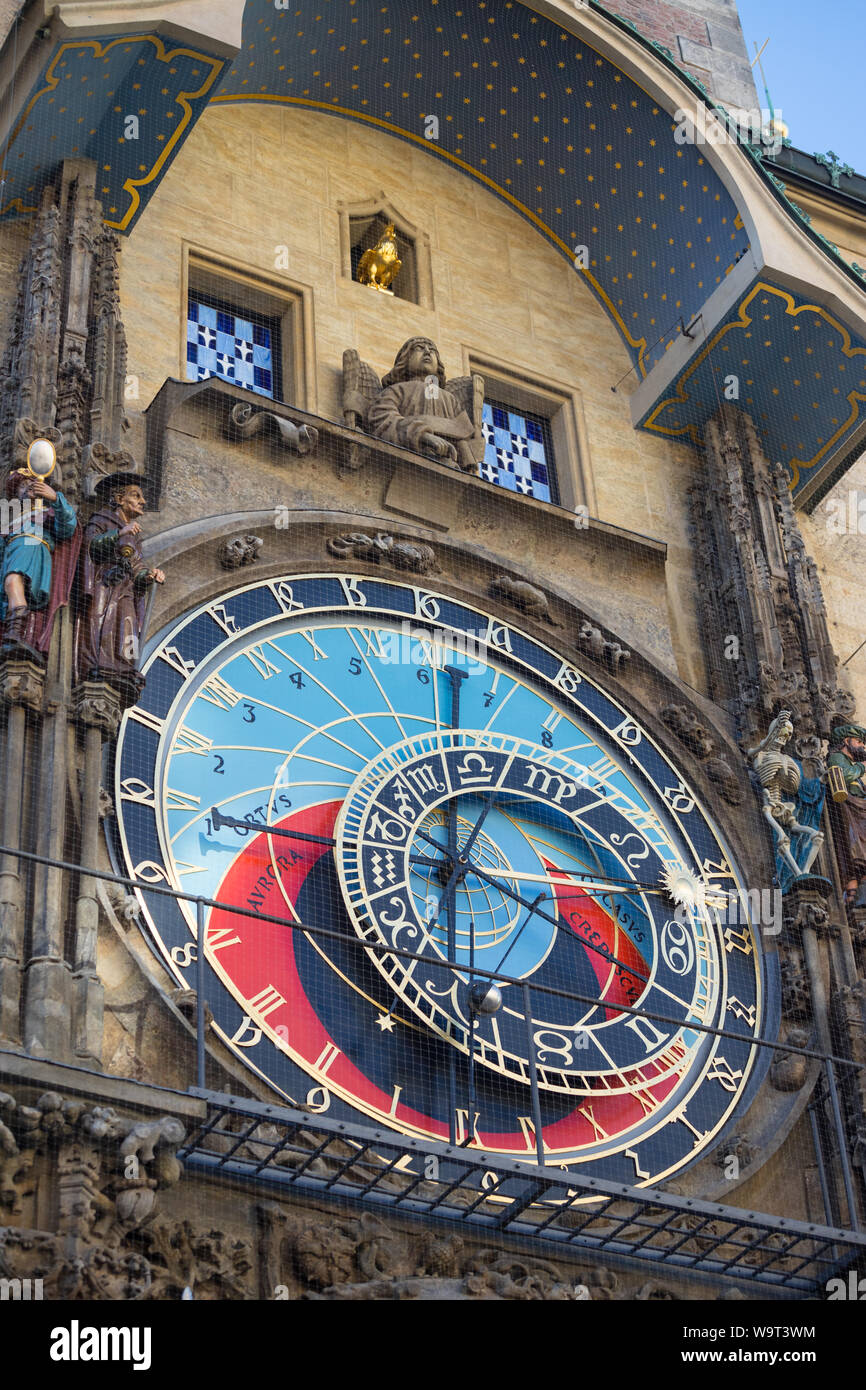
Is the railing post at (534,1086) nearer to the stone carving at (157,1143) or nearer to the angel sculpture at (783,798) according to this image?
the stone carving at (157,1143)

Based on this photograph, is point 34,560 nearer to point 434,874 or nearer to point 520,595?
point 434,874

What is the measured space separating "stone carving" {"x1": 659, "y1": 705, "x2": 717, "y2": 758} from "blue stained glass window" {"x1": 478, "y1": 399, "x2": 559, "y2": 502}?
1.47 m

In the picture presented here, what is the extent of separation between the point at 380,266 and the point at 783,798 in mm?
3600

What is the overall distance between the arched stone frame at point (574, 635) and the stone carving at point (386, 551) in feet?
0.11

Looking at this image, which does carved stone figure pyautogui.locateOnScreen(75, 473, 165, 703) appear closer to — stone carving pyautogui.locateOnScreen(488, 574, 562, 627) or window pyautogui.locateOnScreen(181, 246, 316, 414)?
window pyautogui.locateOnScreen(181, 246, 316, 414)

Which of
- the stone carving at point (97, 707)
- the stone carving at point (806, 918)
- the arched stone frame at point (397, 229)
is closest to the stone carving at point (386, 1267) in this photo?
the stone carving at point (97, 707)

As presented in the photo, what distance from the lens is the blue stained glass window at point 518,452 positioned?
37.5ft

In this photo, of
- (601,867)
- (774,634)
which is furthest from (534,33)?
(601,867)

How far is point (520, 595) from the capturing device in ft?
34.2

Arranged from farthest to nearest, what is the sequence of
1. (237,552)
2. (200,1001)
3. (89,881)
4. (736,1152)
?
1. (237,552)
2. (736,1152)
3. (89,881)
4. (200,1001)

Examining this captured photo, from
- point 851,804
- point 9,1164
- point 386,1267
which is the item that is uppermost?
point 851,804

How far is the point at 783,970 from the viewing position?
32.0 ft

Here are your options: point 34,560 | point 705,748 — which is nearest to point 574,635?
point 705,748
